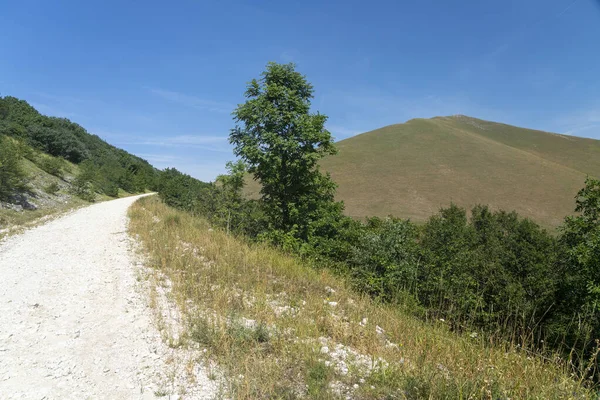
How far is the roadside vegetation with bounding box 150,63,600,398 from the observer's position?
4.27 m

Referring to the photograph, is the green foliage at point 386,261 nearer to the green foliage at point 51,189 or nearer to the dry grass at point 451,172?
the green foliage at point 51,189

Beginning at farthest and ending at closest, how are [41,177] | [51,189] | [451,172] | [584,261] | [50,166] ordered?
[451,172], [50,166], [41,177], [51,189], [584,261]

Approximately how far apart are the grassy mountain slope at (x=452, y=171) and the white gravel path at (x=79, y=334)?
48.8 meters

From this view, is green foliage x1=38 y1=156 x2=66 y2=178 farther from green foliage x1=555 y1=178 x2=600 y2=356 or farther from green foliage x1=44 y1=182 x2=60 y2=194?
green foliage x1=555 y1=178 x2=600 y2=356

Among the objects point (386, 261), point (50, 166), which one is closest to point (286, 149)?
point (386, 261)

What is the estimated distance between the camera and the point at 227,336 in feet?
13.7

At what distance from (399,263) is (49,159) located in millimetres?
41296

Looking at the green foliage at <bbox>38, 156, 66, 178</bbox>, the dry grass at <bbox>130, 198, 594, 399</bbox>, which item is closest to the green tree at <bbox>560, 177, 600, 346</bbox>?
the dry grass at <bbox>130, 198, 594, 399</bbox>

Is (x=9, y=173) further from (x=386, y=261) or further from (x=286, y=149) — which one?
(x=386, y=261)

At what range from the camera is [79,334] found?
14.4ft

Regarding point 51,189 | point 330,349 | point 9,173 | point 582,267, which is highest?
point 9,173

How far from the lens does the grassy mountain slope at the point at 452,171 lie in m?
58.5

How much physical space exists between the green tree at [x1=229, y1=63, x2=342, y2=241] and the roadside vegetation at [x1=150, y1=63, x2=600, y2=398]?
44 millimetres

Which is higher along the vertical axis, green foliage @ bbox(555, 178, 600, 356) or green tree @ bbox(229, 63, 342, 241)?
green tree @ bbox(229, 63, 342, 241)
